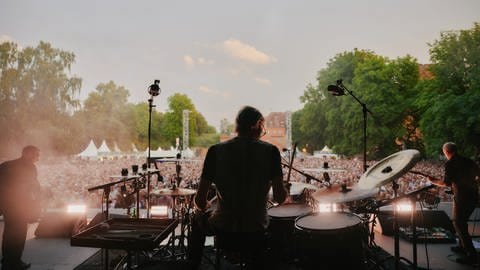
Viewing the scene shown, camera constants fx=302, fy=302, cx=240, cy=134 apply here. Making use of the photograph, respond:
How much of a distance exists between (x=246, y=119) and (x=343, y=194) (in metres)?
1.45

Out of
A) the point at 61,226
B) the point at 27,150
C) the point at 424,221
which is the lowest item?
the point at 61,226

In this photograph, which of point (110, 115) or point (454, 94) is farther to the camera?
point (110, 115)

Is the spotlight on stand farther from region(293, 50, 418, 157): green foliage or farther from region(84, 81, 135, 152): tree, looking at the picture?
region(84, 81, 135, 152): tree

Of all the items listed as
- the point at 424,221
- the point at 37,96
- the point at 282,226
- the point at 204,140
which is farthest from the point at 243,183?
the point at 204,140

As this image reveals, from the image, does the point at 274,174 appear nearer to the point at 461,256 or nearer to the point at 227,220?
the point at 227,220

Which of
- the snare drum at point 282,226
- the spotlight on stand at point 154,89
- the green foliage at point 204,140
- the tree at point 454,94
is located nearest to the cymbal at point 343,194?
the snare drum at point 282,226

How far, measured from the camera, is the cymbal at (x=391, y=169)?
230 cm

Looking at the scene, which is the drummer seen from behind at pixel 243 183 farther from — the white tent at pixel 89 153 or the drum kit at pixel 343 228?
the white tent at pixel 89 153

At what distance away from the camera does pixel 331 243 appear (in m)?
2.49

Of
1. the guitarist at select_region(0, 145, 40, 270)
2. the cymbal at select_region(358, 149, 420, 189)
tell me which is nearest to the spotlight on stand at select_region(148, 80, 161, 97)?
the guitarist at select_region(0, 145, 40, 270)

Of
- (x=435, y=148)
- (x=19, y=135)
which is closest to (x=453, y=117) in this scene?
(x=435, y=148)

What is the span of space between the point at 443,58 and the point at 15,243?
18.3 metres

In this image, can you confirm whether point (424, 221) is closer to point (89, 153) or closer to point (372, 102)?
point (372, 102)

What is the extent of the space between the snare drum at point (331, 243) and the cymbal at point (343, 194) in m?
0.18
